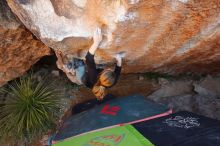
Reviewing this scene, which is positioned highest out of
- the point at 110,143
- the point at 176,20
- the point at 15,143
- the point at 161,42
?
the point at 176,20

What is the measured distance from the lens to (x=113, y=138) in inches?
194

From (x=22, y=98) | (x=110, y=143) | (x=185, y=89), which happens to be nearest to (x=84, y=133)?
(x=110, y=143)

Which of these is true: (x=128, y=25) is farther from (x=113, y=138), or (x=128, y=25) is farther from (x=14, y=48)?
(x=14, y=48)

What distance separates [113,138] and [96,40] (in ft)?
4.40

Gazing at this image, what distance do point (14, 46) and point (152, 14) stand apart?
248cm

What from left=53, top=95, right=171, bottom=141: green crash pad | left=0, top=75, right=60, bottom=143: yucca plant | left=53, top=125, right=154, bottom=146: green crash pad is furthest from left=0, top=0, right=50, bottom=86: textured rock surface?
left=53, top=125, right=154, bottom=146: green crash pad

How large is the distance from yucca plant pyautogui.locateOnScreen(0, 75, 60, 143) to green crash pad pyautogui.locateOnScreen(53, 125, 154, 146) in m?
1.13

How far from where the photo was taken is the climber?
16.8 feet

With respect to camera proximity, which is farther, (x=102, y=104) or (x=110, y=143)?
(x=102, y=104)

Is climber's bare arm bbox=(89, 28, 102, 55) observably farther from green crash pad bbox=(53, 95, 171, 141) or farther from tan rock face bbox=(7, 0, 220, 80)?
green crash pad bbox=(53, 95, 171, 141)

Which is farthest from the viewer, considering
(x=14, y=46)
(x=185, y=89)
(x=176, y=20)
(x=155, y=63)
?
(x=185, y=89)

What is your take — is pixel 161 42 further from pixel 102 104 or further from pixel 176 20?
pixel 102 104

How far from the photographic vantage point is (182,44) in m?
5.54

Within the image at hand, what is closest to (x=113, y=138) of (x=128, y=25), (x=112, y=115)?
(x=112, y=115)
